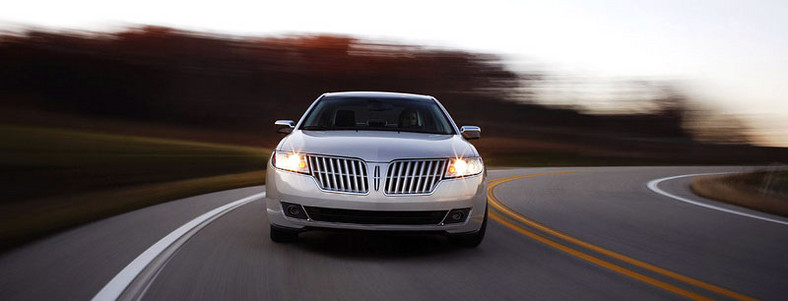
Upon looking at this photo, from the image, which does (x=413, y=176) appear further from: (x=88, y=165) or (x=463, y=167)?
(x=88, y=165)

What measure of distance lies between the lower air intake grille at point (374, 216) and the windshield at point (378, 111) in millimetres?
1677

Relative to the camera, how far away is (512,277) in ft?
16.6

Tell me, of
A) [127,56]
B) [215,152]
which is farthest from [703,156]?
[127,56]

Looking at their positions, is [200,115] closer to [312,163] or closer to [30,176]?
[30,176]

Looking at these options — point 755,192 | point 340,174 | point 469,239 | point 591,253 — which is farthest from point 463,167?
point 755,192

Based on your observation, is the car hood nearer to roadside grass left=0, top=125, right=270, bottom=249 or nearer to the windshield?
the windshield

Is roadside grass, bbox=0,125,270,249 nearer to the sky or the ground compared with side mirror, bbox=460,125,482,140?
nearer to the ground

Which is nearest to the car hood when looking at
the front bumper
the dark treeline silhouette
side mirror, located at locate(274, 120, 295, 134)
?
the front bumper

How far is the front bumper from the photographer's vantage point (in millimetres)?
5523

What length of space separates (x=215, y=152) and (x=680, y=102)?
40.1 meters

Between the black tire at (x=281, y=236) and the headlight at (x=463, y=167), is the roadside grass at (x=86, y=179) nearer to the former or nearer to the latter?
the black tire at (x=281, y=236)

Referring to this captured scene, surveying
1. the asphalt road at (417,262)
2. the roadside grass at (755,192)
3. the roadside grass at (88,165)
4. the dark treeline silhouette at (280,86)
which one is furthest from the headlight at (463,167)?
the dark treeline silhouette at (280,86)

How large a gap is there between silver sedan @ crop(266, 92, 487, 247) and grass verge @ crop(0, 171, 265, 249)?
271cm

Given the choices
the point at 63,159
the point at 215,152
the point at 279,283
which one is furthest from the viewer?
the point at 215,152
